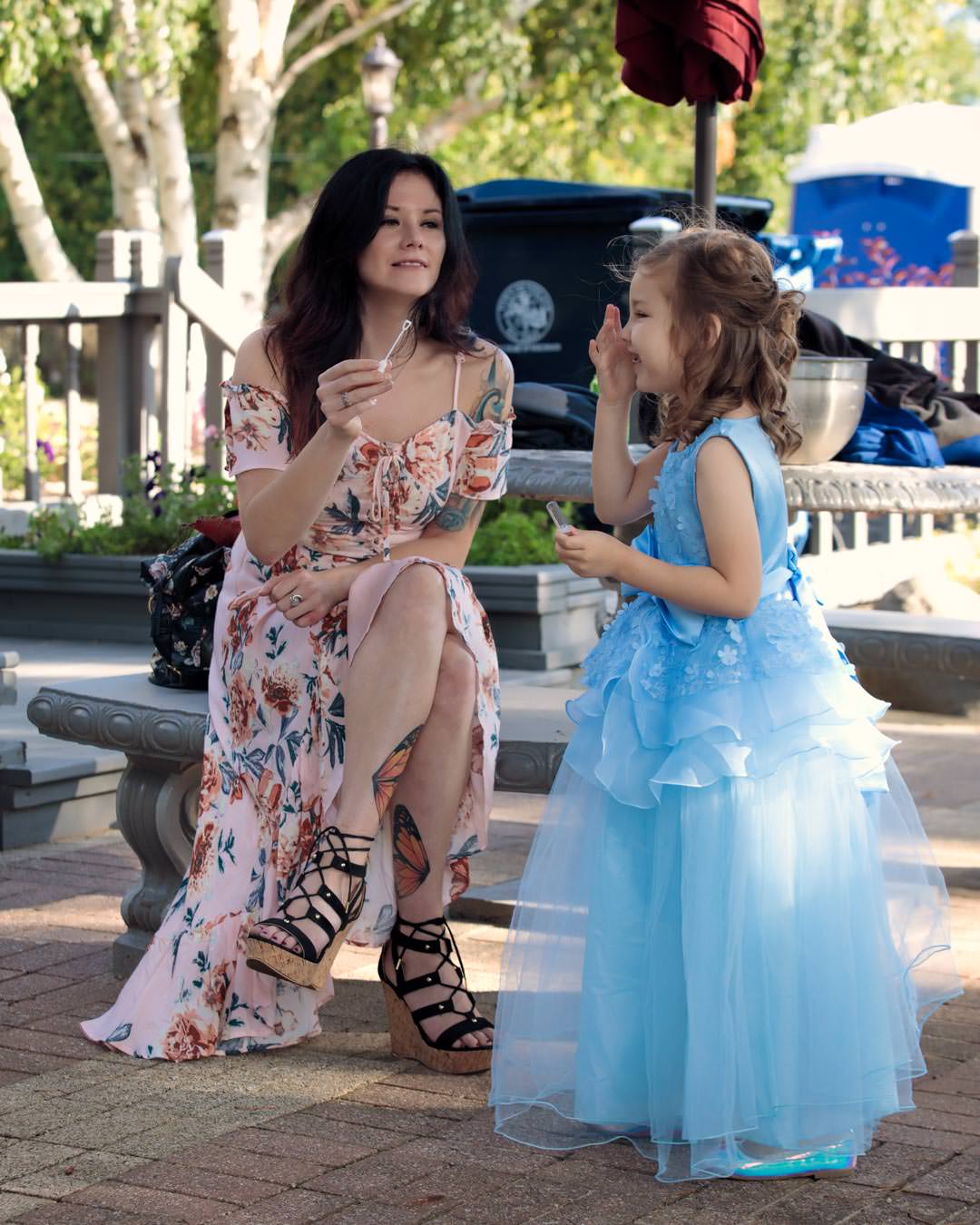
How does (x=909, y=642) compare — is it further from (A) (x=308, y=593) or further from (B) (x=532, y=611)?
(B) (x=532, y=611)

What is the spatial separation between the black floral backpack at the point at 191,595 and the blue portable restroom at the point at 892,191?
13.7 m

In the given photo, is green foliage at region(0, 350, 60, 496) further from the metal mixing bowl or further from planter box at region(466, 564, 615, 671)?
the metal mixing bowl

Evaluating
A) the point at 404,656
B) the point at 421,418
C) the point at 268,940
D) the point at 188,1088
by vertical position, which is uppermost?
the point at 421,418

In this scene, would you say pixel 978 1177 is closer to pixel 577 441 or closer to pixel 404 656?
pixel 404 656

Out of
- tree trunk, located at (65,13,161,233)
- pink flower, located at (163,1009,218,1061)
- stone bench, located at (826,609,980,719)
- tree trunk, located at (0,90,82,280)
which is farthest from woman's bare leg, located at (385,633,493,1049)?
tree trunk, located at (65,13,161,233)

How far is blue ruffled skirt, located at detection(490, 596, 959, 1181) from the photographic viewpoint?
2719 mm

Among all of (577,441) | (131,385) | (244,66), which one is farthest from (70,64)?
(577,441)

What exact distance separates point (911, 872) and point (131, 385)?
6988 mm

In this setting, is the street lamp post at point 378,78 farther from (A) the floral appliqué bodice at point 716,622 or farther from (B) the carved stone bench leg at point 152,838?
(A) the floral appliqué bodice at point 716,622

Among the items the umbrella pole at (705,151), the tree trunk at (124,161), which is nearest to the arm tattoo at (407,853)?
the umbrella pole at (705,151)

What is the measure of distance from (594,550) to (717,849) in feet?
1.62

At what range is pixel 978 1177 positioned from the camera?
2.76m

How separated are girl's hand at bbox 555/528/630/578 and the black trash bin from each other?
747cm

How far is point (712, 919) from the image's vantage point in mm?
2736
